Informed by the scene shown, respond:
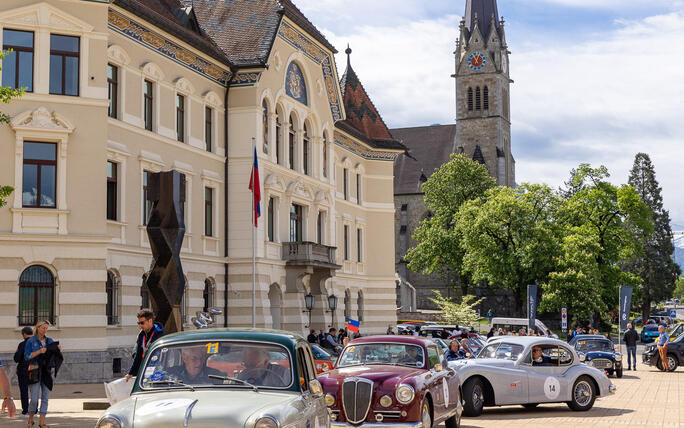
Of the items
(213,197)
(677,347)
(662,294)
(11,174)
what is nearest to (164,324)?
(11,174)

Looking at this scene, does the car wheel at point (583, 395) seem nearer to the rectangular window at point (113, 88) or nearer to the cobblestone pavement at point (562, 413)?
the cobblestone pavement at point (562, 413)

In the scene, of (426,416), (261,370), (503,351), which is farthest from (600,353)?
(261,370)

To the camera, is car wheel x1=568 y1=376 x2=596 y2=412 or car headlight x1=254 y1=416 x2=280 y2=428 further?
car wheel x1=568 y1=376 x2=596 y2=412

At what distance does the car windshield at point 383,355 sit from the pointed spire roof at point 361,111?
42.9 m

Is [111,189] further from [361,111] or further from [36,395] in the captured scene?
[361,111]

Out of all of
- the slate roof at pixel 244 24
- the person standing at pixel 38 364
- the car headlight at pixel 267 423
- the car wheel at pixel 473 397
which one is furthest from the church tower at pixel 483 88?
the car headlight at pixel 267 423

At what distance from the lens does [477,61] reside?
108562 mm

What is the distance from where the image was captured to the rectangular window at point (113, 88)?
1268 inches

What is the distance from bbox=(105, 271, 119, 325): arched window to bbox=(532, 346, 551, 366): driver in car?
16015mm

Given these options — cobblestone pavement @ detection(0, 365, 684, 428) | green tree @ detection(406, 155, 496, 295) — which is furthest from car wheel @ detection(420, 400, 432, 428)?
green tree @ detection(406, 155, 496, 295)

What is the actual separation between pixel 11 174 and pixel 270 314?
14614 millimetres

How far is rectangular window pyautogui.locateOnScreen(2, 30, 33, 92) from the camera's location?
29391 millimetres

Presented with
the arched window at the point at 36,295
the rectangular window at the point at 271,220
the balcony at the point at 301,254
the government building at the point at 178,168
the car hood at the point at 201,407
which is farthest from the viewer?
the balcony at the point at 301,254

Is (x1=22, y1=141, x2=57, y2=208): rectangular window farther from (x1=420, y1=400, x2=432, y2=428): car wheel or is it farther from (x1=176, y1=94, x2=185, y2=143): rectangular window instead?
(x1=420, y1=400, x2=432, y2=428): car wheel
